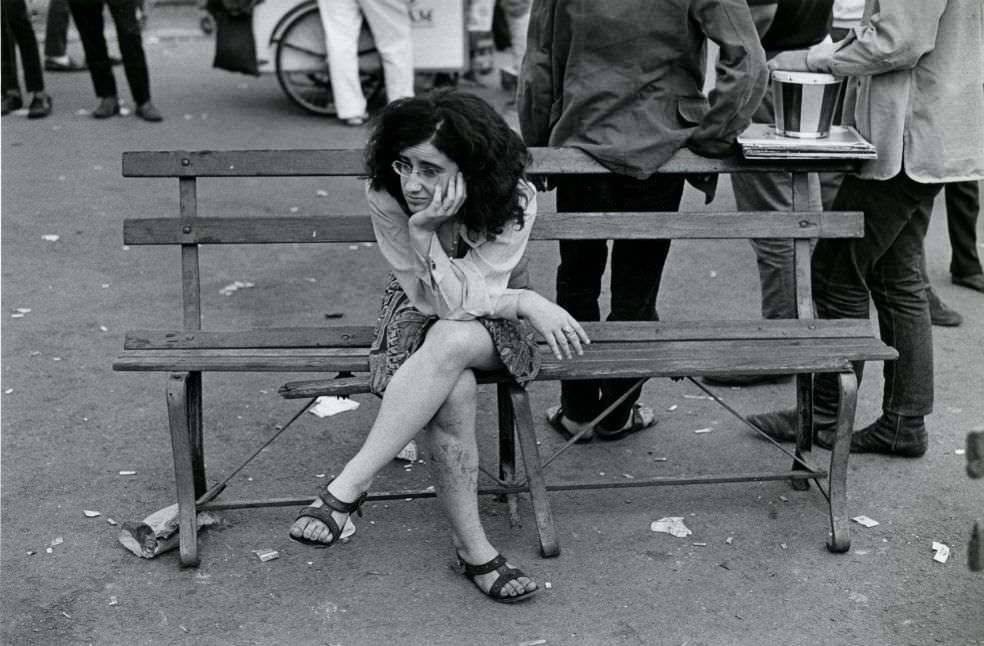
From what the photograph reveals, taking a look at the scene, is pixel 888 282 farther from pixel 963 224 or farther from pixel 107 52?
pixel 107 52

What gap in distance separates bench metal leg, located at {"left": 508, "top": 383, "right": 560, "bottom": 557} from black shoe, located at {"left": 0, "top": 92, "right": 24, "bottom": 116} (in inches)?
282

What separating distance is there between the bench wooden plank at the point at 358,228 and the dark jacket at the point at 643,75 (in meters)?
0.17

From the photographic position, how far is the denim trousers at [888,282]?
14.4ft

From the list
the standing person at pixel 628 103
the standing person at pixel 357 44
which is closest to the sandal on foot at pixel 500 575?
the standing person at pixel 628 103

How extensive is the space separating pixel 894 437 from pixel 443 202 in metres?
1.89

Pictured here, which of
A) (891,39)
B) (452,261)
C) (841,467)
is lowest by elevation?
(841,467)

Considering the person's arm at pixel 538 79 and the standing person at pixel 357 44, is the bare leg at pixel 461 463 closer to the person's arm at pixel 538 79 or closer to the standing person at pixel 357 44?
the person's arm at pixel 538 79

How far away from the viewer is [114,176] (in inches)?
328

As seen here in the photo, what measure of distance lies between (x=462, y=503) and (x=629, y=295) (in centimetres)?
118

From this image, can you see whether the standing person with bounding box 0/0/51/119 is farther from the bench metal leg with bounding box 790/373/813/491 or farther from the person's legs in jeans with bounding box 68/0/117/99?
the bench metal leg with bounding box 790/373/813/491

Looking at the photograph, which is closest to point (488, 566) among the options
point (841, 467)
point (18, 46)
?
point (841, 467)

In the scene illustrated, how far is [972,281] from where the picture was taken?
6.31m

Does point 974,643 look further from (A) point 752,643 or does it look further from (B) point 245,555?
(B) point 245,555

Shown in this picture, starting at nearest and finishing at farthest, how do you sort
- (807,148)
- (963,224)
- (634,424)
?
(807,148), (634,424), (963,224)
